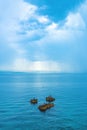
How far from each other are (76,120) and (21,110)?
2649 centimetres

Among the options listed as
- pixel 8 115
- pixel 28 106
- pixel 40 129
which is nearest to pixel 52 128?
pixel 40 129

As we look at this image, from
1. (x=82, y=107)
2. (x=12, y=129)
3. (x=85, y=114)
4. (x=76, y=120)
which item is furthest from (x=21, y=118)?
(x=82, y=107)

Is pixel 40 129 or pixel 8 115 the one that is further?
pixel 8 115

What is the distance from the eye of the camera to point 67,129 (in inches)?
2645

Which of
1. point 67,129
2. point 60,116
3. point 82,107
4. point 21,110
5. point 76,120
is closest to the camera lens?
point 67,129

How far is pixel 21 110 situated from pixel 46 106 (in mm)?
10470

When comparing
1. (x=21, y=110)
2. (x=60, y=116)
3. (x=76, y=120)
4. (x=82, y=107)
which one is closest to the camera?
(x=76, y=120)

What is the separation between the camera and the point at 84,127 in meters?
69.8

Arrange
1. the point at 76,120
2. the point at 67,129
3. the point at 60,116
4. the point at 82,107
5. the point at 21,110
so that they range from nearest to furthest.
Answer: the point at 67,129 < the point at 76,120 < the point at 60,116 < the point at 21,110 < the point at 82,107

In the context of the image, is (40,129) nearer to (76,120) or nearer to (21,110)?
(76,120)

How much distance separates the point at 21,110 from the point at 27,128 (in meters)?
26.6

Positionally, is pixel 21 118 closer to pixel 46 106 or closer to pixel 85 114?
pixel 46 106

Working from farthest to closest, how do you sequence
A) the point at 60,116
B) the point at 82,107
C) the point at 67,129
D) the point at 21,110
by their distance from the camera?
the point at 82,107, the point at 21,110, the point at 60,116, the point at 67,129

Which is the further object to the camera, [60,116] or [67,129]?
[60,116]
